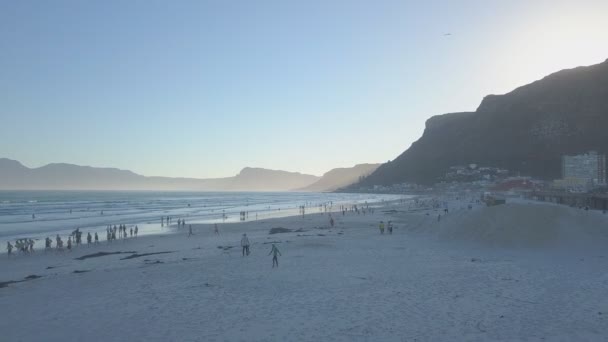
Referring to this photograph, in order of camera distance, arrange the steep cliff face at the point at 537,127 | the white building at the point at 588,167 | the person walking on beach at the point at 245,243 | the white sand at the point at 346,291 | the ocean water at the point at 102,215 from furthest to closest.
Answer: the steep cliff face at the point at 537,127, the white building at the point at 588,167, the ocean water at the point at 102,215, the person walking on beach at the point at 245,243, the white sand at the point at 346,291

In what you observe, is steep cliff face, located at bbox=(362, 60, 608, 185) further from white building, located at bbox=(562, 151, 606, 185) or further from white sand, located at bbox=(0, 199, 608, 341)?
white sand, located at bbox=(0, 199, 608, 341)

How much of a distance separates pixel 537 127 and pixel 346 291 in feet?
407

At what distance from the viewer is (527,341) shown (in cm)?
889

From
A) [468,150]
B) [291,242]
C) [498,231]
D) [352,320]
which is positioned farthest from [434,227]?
[468,150]

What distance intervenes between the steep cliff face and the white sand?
9758cm

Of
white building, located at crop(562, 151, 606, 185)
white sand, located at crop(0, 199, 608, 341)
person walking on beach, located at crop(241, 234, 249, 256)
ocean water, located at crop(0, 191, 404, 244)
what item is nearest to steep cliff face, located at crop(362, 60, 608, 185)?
white building, located at crop(562, 151, 606, 185)

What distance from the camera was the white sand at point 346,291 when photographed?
10.0 metres

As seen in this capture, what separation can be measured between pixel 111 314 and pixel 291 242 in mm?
15987

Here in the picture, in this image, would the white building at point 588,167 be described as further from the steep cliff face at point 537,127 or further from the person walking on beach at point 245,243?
the person walking on beach at point 245,243

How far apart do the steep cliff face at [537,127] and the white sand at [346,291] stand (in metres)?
97.6

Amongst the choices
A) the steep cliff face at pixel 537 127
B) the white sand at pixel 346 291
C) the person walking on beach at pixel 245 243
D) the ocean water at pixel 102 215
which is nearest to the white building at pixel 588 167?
the steep cliff face at pixel 537 127

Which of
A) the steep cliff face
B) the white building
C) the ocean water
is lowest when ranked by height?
the ocean water

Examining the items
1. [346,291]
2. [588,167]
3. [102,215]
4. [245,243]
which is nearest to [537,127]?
[588,167]

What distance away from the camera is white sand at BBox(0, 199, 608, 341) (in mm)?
10047
